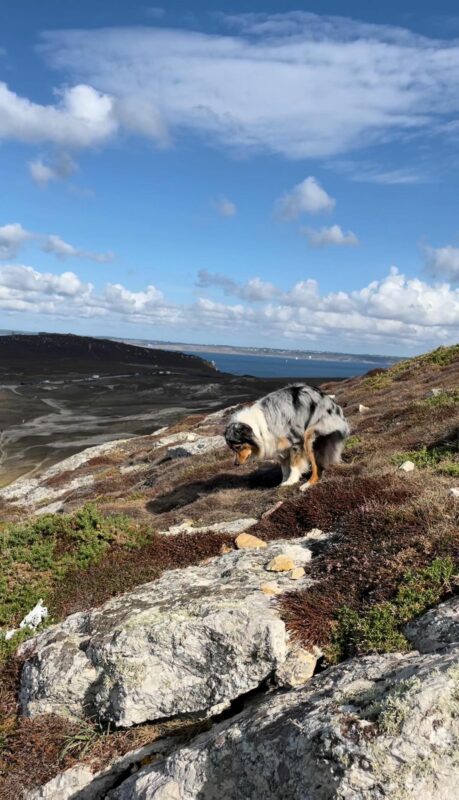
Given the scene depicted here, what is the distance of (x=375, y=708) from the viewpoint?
4.13 m

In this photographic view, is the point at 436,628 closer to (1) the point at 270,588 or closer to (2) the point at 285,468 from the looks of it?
(1) the point at 270,588

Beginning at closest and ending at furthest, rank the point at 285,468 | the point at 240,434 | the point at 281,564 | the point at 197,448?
the point at 281,564
the point at 240,434
the point at 285,468
the point at 197,448

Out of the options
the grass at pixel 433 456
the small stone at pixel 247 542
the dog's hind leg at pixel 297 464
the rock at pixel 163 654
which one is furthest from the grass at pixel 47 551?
the grass at pixel 433 456

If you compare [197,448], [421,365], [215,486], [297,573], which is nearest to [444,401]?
[215,486]

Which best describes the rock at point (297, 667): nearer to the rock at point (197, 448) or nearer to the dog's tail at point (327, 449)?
the dog's tail at point (327, 449)

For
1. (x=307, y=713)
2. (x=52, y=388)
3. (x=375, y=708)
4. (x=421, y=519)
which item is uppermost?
(x=421, y=519)

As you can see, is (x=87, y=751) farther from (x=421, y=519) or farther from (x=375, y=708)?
(x=421, y=519)

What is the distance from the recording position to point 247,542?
30.4 ft

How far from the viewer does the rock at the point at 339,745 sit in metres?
3.72

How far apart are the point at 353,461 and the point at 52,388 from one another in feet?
389

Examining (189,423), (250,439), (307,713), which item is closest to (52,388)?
(189,423)

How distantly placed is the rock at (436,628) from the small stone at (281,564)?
2140 millimetres

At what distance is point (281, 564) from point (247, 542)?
170cm

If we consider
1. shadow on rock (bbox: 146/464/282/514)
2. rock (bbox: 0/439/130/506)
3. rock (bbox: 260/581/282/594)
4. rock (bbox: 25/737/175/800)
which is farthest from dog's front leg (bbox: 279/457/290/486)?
rock (bbox: 0/439/130/506)
